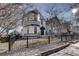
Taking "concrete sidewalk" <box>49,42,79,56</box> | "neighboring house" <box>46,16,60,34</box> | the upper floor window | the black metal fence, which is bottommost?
"concrete sidewalk" <box>49,42,79,56</box>

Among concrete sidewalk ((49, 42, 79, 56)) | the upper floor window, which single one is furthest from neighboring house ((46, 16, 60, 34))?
concrete sidewalk ((49, 42, 79, 56))

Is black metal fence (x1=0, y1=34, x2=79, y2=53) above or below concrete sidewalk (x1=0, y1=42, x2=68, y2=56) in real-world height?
above

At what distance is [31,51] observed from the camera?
9.12ft

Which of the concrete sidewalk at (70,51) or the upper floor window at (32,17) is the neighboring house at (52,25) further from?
the concrete sidewalk at (70,51)

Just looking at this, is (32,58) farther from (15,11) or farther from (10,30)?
(15,11)

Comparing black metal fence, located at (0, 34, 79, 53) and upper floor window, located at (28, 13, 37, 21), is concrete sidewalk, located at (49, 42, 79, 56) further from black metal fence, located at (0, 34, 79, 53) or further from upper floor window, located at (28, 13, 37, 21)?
upper floor window, located at (28, 13, 37, 21)

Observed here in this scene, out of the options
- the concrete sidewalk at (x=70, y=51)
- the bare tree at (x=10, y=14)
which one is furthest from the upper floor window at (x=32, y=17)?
the concrete sidewalk at (x=70, y=51)

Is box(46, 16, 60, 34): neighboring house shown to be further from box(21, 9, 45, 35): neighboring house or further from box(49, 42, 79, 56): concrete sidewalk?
box(49, 42, 79, 56): concrete sidewalk

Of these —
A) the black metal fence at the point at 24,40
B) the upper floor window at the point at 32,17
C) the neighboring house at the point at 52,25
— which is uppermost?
the upper floor window at the point at 32,17

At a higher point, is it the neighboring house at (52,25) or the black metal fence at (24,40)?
the neighboring house at (52,25)

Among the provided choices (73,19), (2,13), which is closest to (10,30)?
(2,13)

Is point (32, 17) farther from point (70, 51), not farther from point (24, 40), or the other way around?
point (70, 51)

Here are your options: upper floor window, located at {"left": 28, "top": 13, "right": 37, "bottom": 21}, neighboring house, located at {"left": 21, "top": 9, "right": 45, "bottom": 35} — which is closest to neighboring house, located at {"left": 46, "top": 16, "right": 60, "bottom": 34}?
neighboring house, located at {"left": 21, "top": 9, "right": 45, "bottom": 35}

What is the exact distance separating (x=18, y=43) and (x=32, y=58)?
283 mm
